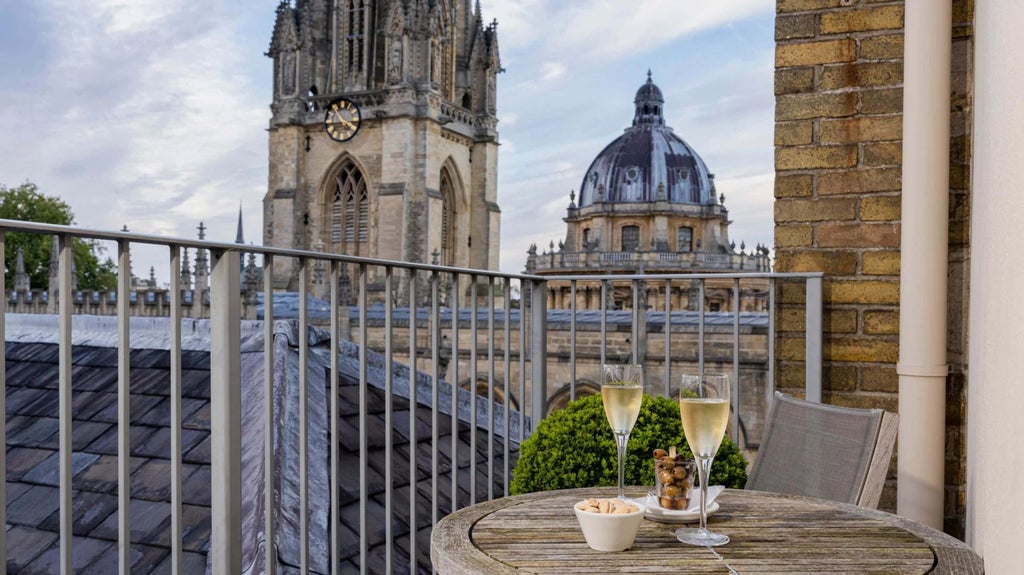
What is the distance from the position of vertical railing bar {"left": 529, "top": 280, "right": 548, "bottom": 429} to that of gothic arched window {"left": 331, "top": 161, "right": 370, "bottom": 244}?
39.8 meters

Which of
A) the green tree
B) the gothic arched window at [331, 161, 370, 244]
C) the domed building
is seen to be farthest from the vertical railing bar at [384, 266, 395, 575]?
the domed building

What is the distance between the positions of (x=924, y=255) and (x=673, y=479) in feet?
5.92

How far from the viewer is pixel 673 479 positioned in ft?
5.24

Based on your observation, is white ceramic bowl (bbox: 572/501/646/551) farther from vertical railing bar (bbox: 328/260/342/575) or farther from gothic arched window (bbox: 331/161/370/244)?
gothic arched window (bbox: 331/161/370/244)

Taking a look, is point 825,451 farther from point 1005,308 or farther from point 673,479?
point 1005,308

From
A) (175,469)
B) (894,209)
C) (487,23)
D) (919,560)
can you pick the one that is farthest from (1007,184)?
(487,23)

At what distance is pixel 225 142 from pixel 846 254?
172 ft

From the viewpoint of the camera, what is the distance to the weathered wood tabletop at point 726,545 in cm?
139

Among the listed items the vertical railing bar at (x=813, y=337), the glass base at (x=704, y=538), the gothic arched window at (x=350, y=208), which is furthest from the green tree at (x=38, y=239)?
the glass base at (x=704, y=538)

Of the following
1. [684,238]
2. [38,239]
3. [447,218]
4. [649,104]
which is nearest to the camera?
[447,218]

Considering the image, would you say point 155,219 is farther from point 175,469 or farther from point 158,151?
point 175,469

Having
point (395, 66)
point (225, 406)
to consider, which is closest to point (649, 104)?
point (395, 66)

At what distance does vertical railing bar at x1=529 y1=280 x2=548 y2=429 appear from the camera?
388cm

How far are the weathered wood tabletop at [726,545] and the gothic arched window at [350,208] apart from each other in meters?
42.1
